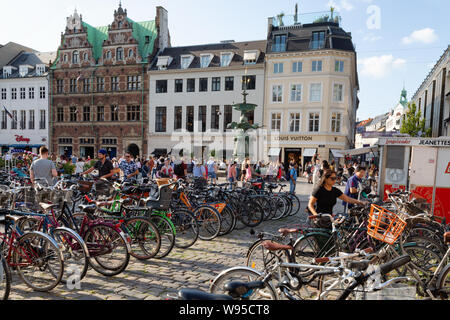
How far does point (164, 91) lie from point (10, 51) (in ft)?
81.4

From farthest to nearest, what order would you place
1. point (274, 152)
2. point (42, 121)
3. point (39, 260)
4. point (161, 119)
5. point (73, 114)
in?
point (42, 121)
point (73, 114)
point (161, 119)
point (274, 152)
point (39, 260)

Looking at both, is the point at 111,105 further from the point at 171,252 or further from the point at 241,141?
the point at 171,252

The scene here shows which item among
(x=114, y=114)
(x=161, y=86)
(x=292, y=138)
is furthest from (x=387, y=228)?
(x=114, y=114)

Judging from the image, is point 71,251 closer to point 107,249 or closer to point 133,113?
point 107,249

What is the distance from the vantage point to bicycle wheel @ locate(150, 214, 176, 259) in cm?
561

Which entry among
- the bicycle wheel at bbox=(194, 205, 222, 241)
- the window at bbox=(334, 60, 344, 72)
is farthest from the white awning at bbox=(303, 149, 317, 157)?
the bicycle wheel at bbox=(194, 205, 222, 241)

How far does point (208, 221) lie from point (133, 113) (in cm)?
3170

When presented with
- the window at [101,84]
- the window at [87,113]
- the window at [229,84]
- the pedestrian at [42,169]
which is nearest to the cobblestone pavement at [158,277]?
the pedestrian at [42,169]

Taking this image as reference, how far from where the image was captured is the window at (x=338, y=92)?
30.7m

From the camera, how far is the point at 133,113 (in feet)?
119

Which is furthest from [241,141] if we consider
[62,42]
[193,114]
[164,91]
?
[62,42]

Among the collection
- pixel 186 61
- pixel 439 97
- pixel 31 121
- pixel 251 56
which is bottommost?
pixel 31 121

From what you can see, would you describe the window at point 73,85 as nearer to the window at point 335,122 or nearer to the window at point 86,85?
the window at point 86,85

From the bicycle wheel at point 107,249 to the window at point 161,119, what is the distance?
105ft
